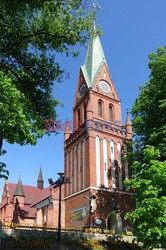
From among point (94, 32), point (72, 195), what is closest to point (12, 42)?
point (94, 32)

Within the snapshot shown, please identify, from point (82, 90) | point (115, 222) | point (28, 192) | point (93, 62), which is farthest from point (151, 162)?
point (28, 192)

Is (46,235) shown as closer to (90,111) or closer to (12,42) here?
(12,42)

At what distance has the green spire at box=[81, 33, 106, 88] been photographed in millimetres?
36281

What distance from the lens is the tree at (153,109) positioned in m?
20.9

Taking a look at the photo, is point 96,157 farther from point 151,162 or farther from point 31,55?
point 31,55

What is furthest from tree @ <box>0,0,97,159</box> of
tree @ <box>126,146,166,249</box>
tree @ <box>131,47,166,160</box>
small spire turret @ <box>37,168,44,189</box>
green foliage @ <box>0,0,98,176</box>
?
small spire turret @ <box>37,168,44,189</box>

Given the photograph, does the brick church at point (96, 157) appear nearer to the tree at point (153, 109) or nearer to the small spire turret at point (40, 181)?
the tree at point (153, 109)

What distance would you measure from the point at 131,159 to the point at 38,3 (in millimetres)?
16906

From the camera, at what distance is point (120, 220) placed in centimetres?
2880

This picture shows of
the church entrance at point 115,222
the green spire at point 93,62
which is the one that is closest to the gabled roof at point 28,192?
the church entrance at point 115,222

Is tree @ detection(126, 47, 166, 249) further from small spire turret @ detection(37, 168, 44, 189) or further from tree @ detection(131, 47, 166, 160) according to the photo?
small spire turret @ detection(37, 168, 44, 189)

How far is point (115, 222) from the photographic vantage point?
95.1 ft

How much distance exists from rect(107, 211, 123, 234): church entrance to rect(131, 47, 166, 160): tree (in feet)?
29.1

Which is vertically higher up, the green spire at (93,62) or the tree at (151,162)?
the green spire at (93,62)
